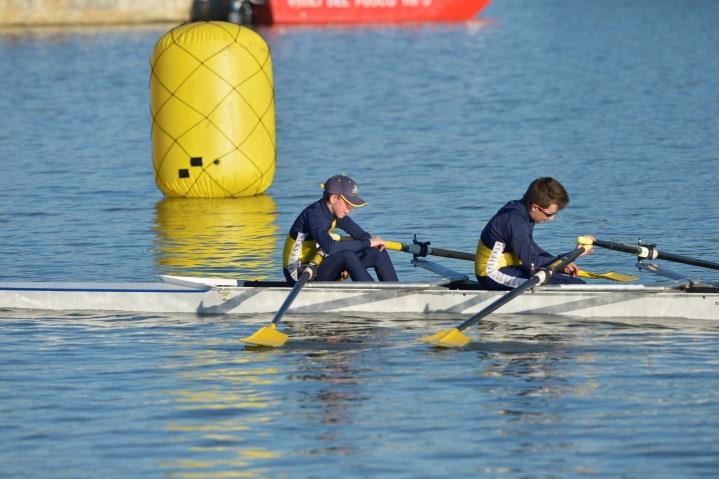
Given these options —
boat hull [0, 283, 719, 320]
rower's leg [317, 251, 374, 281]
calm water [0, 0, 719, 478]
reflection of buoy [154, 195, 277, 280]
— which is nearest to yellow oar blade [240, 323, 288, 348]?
calm water [0, 0, 719, 478]

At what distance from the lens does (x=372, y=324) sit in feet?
52.2

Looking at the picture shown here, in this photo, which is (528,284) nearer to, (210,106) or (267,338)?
(267,338)

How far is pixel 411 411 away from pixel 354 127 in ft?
84.6

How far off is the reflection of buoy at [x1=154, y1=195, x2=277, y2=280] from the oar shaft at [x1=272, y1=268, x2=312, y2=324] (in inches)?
125

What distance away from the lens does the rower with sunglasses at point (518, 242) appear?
49.7 feet

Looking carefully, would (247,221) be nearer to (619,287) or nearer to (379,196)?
(379,196)

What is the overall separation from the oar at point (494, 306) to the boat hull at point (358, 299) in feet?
1.33

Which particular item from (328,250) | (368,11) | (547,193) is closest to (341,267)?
(328,250)

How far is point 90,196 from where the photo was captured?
2711 cm

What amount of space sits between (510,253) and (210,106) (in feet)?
31.1

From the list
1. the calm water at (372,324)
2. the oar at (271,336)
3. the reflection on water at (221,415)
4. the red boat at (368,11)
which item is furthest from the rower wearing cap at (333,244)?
the red boat at (368,11)

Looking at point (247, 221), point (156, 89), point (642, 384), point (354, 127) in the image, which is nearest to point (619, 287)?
point (642, 384)

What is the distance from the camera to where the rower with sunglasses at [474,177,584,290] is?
49.7ft

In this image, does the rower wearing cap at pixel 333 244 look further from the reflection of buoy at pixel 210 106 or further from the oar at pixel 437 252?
the reflection of buoy at pixel 210 106
